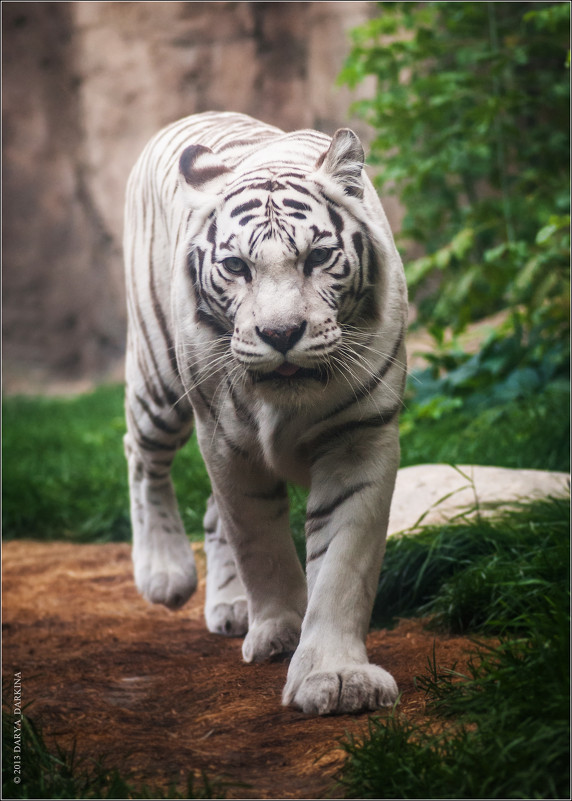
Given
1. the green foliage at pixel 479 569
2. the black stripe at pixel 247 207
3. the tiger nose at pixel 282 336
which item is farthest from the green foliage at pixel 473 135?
the tiger nose at pixel 282 336

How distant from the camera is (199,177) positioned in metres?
2.66

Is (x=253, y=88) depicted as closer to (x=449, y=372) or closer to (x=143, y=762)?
(x=449, y=372)

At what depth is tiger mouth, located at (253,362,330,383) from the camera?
7.76ft

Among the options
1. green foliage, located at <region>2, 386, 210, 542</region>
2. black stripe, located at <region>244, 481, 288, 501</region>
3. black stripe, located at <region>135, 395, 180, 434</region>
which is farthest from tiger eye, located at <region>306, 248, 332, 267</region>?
green foliage, located at <region>2, 386, 210, 542</region>

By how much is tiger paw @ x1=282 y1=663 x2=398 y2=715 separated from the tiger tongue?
78 cm

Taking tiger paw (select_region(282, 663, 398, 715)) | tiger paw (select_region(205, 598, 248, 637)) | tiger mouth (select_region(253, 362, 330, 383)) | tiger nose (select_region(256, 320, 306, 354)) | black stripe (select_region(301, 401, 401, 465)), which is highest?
tiger nose (select_region(256, 320, 306, 354))

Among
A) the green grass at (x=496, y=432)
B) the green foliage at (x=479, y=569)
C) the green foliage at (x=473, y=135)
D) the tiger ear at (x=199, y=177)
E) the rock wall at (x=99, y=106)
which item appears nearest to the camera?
the tiger ear at (x=199, y=177)

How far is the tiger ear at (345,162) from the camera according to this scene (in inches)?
96.7

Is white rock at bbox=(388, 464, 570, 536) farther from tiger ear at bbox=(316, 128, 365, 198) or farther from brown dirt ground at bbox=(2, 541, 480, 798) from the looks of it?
tiger ear at bbox=(316, 128, 365, 198)

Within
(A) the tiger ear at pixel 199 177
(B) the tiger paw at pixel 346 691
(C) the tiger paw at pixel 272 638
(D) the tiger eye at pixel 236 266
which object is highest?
(A) the tiger ear at pixel 199 177

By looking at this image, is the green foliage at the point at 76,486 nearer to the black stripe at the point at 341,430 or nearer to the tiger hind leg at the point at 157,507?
the tiger hind leg at the point at 157,507

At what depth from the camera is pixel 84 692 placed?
2844 millimetres

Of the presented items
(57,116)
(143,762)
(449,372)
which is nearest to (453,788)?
(143,762)

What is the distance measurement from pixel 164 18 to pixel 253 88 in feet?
4.15
